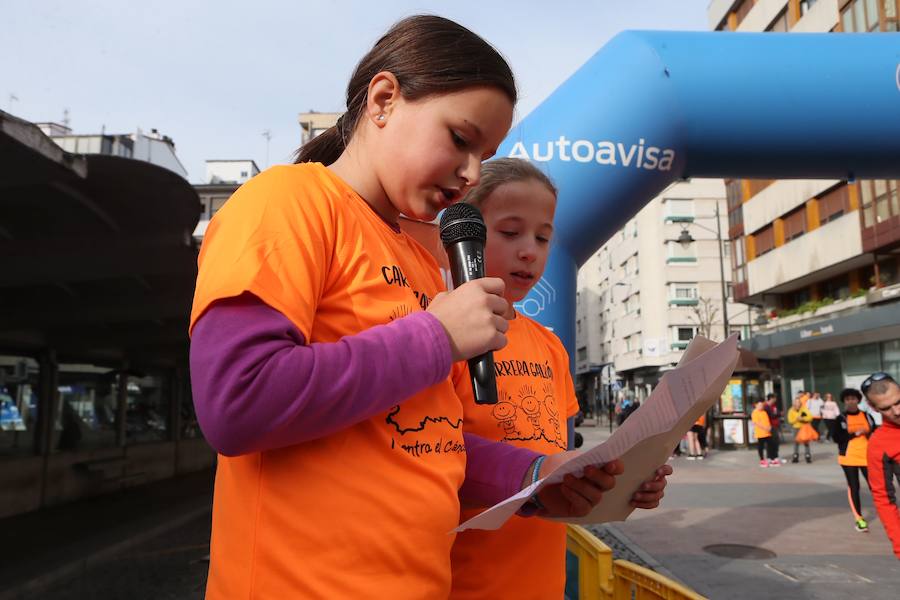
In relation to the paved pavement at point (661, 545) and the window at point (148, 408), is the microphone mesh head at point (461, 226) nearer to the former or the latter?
the paved pavement at point (661, 545)

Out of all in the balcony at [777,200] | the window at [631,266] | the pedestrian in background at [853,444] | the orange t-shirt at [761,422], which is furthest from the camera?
the window at [631,266]

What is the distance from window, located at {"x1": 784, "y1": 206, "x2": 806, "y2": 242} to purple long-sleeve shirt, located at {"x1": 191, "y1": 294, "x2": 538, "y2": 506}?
95.7 ft

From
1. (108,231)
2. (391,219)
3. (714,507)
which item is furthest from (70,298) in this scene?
(714,507)

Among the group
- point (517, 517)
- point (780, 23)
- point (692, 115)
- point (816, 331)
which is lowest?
point (517, 517)

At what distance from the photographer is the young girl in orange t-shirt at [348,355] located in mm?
998

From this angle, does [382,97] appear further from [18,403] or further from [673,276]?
[673,276]

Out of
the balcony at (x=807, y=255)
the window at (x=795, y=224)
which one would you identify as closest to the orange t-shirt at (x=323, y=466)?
the balcony at (x=807, y=255)

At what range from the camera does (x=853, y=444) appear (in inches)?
332

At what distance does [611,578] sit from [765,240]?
29.7 m

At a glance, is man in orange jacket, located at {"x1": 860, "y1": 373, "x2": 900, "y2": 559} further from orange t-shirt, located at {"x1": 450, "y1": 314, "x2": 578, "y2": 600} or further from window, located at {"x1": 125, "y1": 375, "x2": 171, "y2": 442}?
window, located at {"x1": 125, "y1": 375, "x2": 171, "y2": 442}

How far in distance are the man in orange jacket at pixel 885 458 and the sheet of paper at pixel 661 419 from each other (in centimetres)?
550

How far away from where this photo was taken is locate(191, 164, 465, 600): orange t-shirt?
104 centimetres

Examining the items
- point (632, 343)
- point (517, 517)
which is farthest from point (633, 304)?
point (517, 517)

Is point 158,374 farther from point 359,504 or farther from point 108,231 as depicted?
point 359,504
